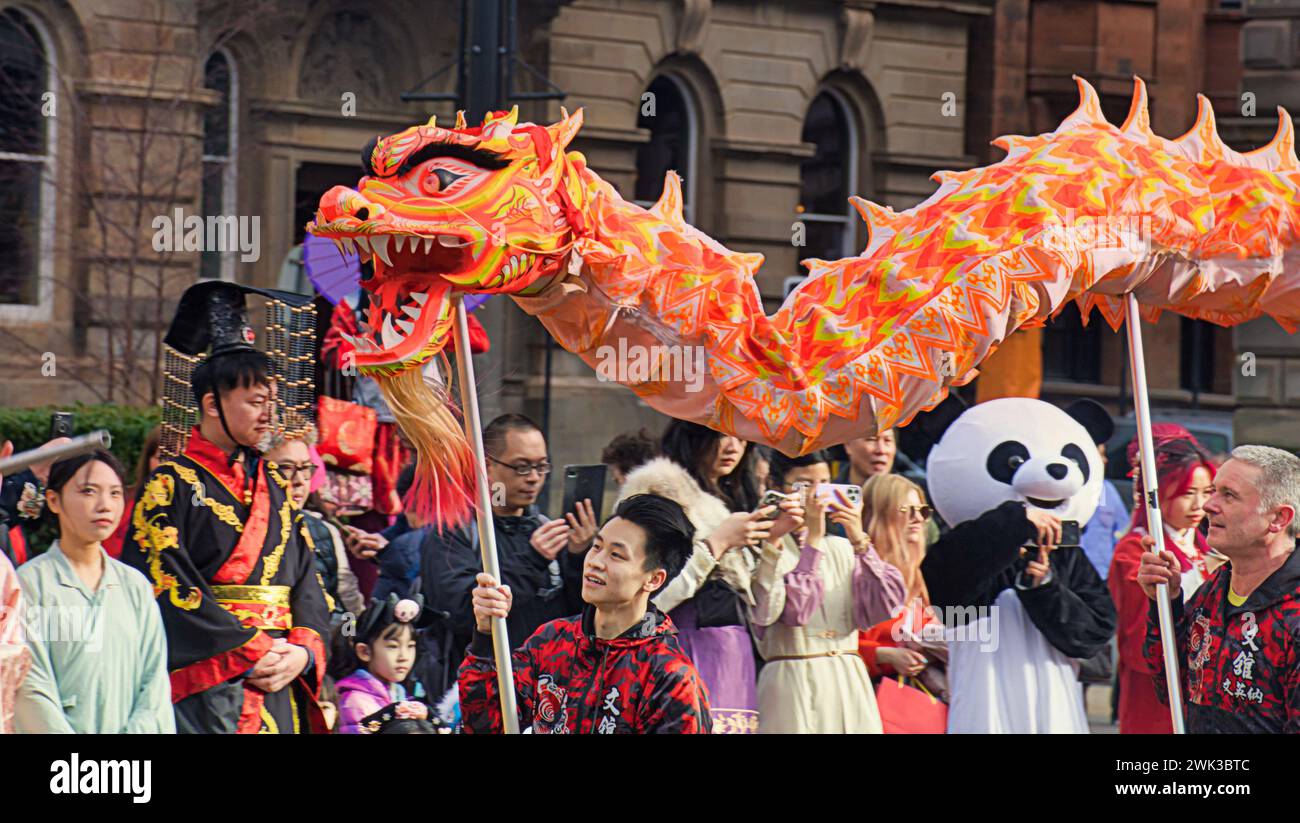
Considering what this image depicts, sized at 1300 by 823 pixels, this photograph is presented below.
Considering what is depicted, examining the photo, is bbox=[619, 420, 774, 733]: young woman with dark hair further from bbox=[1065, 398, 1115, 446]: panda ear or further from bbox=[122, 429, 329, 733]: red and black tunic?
bbox=[1065, 398, 1115, 446]: panda ear

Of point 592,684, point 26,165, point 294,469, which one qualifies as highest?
point 26,165

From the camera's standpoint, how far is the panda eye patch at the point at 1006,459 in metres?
7.48

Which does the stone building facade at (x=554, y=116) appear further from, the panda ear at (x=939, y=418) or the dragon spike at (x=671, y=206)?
the dragon spike at (x=671, y=206)

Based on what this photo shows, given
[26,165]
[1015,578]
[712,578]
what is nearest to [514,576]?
[712,578]

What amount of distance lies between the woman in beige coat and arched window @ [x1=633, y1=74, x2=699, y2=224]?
1146 centimetres

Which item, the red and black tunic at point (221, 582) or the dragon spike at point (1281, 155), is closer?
the dragon spike at point (1281, 155)

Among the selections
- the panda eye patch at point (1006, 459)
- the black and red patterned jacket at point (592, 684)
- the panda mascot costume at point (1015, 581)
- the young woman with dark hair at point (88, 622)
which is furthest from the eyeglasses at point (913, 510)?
the young woman with dark hair at point (88, 622)

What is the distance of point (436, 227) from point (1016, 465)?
A: 3874mm

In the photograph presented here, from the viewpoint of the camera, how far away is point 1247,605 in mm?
5230

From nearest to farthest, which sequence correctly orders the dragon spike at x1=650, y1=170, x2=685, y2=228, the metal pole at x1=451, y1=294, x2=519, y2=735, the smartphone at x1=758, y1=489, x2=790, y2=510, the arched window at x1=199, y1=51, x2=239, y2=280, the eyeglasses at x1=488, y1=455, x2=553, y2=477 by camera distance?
the metal pole at x1=451, y1=294, x2=519, y2=735 → the dragon spike at x1=650, y1=170, x2=685, y2=228 → the smartphone at x1=758, y1=489, x2=790, y2=510 → the eyeglasses at x1=488, y1=455, x2=553, y2=477 → the arched window at x1=199, y1=51, x2=239, y2=280

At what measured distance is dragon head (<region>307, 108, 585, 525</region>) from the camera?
13.3ft

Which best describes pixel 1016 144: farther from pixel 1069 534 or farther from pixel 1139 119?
pixel 1069 534

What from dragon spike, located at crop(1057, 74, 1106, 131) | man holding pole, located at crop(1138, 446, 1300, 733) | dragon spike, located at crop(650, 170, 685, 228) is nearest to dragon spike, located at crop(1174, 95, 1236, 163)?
dragon spike, located at crop(1057, 74, 1106, 131)
